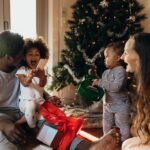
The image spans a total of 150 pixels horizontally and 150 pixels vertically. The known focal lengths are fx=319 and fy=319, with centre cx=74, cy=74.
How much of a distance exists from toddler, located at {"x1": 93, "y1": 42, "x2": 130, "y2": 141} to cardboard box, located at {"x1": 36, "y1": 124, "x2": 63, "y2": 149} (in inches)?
37.5

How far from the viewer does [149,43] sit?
1.05 meters

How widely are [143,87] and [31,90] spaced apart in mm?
1112

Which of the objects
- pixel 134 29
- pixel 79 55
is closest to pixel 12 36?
pixel 79 55

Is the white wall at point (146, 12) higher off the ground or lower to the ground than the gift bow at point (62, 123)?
higher

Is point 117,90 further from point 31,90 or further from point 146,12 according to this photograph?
point 146,12

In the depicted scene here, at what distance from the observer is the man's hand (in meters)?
1.74

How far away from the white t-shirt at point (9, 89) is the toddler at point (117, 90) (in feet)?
3.07

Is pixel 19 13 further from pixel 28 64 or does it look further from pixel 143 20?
pixel 28 64

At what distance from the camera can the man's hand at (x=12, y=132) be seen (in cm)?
174

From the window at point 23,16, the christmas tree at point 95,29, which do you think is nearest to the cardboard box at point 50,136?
the christmas tree at point 95,29

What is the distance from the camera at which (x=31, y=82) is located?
203cm

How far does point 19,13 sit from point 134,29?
1.42 meters

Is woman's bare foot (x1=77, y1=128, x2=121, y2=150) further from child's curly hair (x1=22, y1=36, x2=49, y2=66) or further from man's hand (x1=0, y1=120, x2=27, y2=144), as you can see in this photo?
child's curly hair (x1=22, y1=36, x2=49, y2=66)

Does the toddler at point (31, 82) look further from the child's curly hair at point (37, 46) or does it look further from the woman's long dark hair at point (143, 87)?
the woman's long dark hair at point (143, 87)
